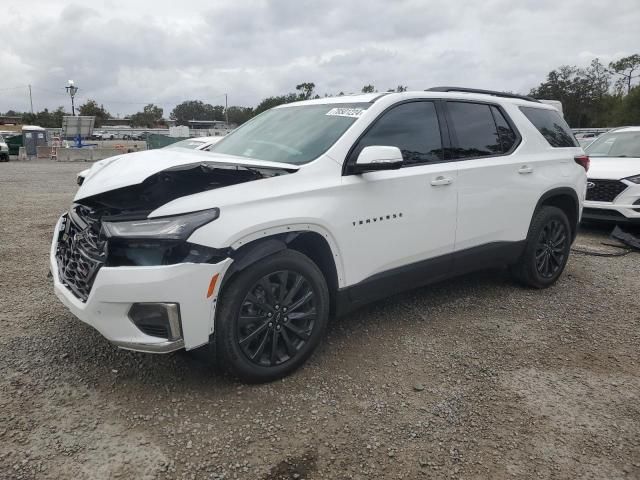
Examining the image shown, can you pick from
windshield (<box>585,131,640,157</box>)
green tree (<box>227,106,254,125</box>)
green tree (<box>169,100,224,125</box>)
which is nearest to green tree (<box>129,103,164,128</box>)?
green tree (<box>169,100,224,125</box>)

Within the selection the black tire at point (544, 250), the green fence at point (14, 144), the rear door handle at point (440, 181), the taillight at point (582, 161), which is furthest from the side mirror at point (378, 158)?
the green fence at point (14, 144)

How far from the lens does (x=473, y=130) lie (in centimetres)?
404

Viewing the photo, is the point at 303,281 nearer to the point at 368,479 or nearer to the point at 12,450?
the point at 368,479

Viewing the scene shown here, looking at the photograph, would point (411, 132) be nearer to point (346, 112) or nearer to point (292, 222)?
point (346, 112)

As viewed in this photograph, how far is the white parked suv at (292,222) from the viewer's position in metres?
2.53

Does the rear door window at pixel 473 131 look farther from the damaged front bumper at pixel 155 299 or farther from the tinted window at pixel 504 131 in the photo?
the damaged front bumper at pixel 155 299

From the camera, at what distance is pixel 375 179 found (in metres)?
3.21

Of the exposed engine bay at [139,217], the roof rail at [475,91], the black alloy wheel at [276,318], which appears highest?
the roof rail at [475,91]

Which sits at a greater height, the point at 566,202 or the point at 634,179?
the point at 634,179

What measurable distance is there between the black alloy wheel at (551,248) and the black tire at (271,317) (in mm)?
2567

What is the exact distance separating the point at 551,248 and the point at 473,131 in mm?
1526

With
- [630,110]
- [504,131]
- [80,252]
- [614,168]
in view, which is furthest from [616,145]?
[630,110]

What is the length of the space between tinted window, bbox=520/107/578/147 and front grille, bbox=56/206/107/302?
12.5 feet

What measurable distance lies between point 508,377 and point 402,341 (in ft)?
2.51
